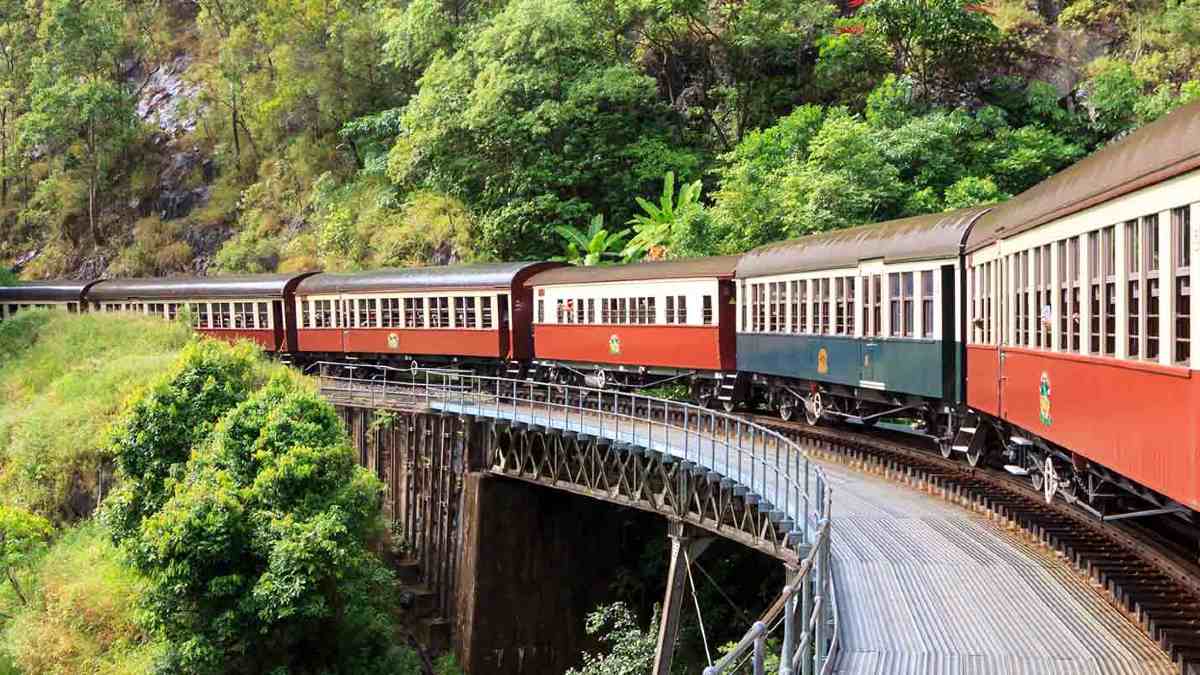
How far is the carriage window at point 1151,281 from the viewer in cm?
871

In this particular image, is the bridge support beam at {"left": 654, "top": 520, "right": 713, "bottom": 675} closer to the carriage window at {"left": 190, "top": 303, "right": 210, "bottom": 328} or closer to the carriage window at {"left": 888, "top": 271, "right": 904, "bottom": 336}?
the carriage window at {"left": 888, "top": 271, "right": 904, "bottom": 336}

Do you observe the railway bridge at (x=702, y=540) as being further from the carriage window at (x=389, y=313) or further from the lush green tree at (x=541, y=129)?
the lush green tree at (x=541, y=129)

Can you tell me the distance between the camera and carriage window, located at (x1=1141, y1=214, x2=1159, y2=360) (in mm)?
8711

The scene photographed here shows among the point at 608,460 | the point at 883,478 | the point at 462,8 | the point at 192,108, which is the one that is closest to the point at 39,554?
the point at 608,460

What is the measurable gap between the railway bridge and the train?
1.21 m

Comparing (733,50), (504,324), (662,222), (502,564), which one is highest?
(733,50)

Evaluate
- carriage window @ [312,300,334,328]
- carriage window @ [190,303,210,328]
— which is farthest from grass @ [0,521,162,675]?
carriage window @ [190,303,210,328]

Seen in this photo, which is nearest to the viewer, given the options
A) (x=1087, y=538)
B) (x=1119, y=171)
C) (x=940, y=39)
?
(x=1119, y=171)

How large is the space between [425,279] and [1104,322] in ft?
83.7

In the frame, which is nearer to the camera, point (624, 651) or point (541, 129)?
point (624, 651)

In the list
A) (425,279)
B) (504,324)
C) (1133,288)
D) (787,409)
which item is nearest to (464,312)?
(504,324)

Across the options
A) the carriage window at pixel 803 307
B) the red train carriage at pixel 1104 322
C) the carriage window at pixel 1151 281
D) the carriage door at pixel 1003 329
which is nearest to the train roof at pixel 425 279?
the carriage window at pixel 803 307

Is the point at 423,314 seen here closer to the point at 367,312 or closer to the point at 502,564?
the point at 367,312

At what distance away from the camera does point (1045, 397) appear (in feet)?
41.3
